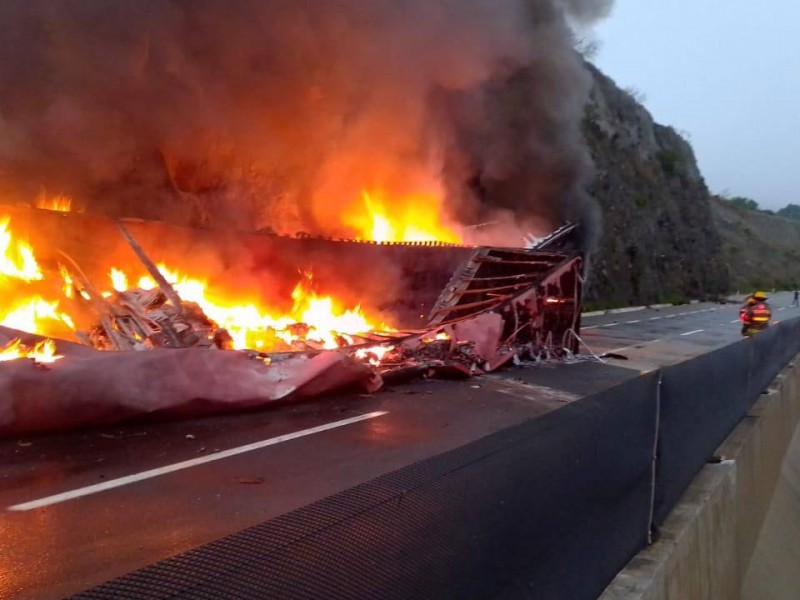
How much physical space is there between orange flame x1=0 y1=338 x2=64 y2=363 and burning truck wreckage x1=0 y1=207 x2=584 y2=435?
0.01 metres

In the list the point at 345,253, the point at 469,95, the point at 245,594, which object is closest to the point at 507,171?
the point at 469,95

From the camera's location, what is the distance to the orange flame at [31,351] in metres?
5.28

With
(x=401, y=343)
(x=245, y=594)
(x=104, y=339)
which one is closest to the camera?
(x=245, y=594)

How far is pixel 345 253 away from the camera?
31.8 feet

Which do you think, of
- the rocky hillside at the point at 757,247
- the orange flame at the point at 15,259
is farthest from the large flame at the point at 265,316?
the rocky hillside at the point at 757,247

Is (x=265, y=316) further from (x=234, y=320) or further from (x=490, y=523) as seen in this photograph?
(x=490, y=523)

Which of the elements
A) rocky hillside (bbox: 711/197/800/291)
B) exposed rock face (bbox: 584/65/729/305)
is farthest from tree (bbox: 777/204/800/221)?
exposed rock face (bbox: 584/65/729/305)

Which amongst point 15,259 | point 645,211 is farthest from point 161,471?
point 645,211

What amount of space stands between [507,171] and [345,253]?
269 inches

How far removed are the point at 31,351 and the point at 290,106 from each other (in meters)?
7.07

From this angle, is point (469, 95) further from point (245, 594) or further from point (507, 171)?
point (245, 594)

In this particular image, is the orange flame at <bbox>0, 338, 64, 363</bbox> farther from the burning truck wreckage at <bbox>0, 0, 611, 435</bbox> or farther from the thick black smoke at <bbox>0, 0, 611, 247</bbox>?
the thick black smoke at <bbox>0, 0, 611, 247</bbox>

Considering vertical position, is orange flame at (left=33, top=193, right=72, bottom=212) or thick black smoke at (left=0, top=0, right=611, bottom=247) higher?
Result: thick black smoke at (left=0, top=0, right=611, bottom=247)

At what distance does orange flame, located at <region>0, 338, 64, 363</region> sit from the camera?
5277 millimetres
